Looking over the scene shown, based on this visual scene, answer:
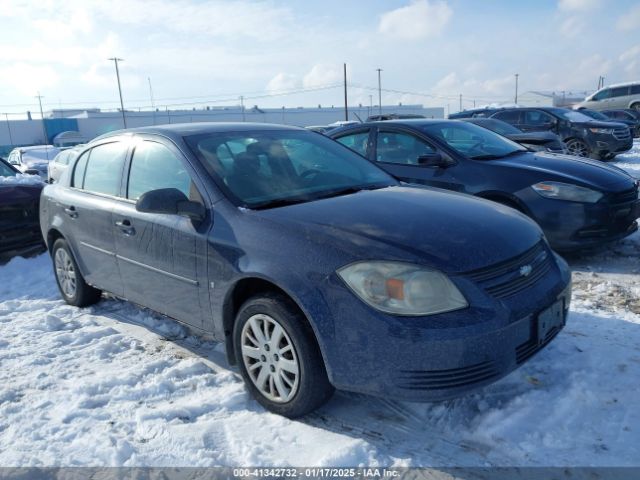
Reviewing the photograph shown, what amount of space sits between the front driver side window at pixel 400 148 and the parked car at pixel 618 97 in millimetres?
21063

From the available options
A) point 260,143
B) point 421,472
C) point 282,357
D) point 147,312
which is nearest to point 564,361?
point 421,472

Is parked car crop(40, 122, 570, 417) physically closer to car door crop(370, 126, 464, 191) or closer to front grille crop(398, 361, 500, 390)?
front grille crop(398, 361, 500, 390)

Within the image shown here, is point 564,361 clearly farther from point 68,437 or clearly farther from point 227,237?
point 68,437

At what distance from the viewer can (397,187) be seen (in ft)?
12.3

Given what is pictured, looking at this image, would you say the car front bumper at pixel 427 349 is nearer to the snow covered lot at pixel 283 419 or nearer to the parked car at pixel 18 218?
the snow covered lot at pixel 283 419

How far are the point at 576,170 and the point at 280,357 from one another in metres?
3.96

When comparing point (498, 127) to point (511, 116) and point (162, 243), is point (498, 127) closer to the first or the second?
point (511, 116)

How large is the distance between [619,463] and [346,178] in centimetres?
232

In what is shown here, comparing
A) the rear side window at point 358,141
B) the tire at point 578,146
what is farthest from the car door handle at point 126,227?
the tire at point 578,146

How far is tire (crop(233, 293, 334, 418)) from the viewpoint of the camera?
2.70 m

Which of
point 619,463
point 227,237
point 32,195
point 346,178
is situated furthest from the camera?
point 32,195

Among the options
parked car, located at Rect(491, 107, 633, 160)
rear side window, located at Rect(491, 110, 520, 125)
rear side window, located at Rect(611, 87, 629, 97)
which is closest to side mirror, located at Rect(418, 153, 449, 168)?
parked car, located at Rect(491, 107, 633, 160)

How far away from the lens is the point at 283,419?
2900mm

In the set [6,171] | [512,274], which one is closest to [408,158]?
[512,274]
